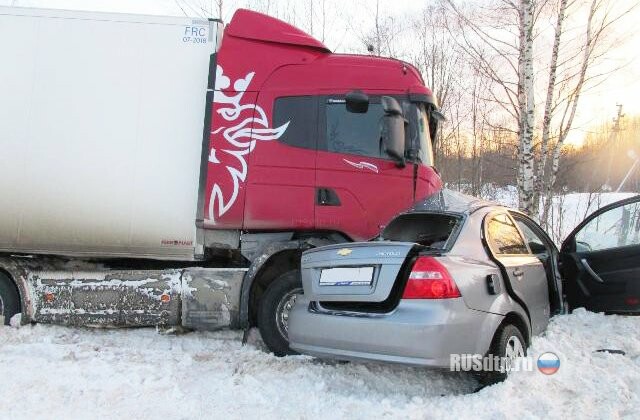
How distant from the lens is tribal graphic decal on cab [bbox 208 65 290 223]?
546cm

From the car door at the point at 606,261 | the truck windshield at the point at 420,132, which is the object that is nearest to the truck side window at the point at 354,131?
the truck windshield at the point at 420,132

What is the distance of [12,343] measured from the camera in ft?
16.8

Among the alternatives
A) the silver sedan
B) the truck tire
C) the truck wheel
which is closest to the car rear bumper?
the silver sedan

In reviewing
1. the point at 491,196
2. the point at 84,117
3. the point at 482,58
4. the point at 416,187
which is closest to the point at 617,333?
the point at 416,187

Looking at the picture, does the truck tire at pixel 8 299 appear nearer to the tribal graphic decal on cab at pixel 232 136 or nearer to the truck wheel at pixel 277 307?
the tribal graphic decal on cab at pixel 232 136

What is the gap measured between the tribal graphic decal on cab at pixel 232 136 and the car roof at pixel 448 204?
164 centimetres

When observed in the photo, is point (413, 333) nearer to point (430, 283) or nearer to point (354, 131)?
point (430, 283)

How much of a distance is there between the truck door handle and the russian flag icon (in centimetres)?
233

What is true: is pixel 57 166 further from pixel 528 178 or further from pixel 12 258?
pixel 528 178

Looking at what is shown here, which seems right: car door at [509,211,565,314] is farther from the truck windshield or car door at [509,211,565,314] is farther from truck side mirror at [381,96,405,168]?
truck side mirror at [381,96,405,168]

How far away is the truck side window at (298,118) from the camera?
5555 millimetres

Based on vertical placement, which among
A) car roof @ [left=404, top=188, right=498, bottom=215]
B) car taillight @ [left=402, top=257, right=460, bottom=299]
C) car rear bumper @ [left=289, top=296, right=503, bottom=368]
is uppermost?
car roof @ [left=404, top=188, right=498, bottom=215]

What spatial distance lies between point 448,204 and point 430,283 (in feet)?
4.58

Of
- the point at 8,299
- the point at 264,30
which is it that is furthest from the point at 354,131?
the point at 8,299
